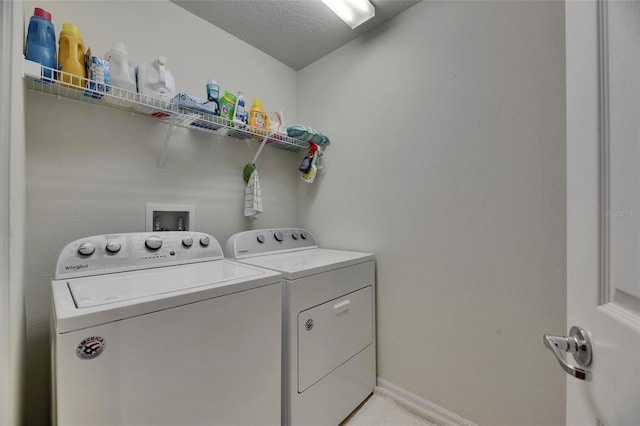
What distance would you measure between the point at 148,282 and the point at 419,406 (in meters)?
1.60

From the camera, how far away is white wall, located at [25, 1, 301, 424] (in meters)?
1.13

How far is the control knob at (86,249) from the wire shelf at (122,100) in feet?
2.11

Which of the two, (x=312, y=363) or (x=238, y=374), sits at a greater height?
(x=238, y=374)

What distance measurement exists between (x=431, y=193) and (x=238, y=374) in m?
1.32

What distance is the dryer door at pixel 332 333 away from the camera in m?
1.21

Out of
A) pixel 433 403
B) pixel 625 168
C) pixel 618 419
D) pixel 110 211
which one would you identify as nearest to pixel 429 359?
pixel 433 403

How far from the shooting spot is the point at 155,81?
4.24 feet

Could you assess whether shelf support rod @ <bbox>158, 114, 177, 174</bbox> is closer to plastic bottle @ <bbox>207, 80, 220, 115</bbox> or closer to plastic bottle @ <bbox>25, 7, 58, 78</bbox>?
plastic bottle @ <bbox>207, 80, 220, 115</bbox>

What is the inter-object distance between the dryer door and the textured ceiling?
177 centimetres

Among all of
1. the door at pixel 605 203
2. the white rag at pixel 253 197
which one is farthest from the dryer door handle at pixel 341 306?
the door at pixel 605 203

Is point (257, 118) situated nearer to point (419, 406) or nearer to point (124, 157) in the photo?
point (124, 157)

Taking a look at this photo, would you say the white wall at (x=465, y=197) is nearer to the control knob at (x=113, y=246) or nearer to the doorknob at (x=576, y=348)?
the doorknob at (x=576, y=348)

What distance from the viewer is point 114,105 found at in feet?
4.30

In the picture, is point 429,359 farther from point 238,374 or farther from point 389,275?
point 238,374
